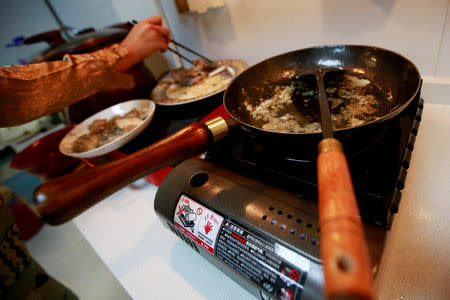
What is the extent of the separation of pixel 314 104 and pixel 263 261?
383 millimetres

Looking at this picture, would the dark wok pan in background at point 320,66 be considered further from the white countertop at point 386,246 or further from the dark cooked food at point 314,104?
the white countertop at point 386,246

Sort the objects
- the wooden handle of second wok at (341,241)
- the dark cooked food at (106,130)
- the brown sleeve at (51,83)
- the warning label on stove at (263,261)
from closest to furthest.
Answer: the wooden handle of second wok at (341,241) → the warning label on stove at (263,261) → the brown sleeve at (51,83) → the dark cooked food at (106,130)

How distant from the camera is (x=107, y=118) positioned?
886 mm

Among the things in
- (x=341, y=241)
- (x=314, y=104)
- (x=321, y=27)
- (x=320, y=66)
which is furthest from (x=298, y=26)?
(x=341, y=241)

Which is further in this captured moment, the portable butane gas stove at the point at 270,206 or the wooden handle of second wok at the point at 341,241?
the portable butane gas stove at the point at 270,206

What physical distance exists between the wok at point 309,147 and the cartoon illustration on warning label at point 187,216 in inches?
3.6

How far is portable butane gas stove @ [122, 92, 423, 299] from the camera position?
30cm

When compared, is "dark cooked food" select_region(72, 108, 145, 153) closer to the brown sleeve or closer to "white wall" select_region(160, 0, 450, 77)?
the brown sleeve

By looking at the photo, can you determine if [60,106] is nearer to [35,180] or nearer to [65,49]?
[65,49]

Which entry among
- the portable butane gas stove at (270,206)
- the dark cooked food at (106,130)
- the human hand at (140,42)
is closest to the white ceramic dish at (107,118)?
the dark cooked food at (106,130)

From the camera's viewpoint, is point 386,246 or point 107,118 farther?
point 107,118

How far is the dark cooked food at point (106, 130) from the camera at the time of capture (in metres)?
0.76

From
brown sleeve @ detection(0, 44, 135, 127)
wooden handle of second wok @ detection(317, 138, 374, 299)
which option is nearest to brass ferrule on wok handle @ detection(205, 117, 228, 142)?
wooden handle of second wok @ detection(317, 138, 374, 299)

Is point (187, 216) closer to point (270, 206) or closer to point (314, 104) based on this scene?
point (270, 206)
